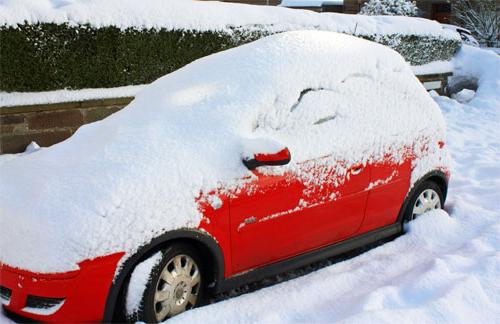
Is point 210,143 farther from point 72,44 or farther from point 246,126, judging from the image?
point 72,44

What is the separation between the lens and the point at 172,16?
24.6 feet

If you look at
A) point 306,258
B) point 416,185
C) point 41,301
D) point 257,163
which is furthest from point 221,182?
point 416,185

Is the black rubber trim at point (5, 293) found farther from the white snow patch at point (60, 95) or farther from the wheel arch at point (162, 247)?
the white snow patch at point (60, 95)

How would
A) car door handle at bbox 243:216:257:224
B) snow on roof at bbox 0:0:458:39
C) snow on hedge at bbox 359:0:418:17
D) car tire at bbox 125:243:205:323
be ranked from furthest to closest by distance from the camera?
snow on hedge at bbox 359:0:418:17 → snow on roof at bbox 0:0:458:39 → car door handle at bbox 243:216:257:224 → car tire at bbox 125:243:205:323

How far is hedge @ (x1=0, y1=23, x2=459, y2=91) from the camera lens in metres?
6.31

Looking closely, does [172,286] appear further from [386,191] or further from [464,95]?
[464,95]

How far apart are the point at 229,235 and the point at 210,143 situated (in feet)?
1.91

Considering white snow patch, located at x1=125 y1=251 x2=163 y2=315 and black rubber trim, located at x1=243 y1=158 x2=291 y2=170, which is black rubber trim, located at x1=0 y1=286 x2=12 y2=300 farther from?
black rubber trim, located at x1=243 y1=158 x2=291 y2=170

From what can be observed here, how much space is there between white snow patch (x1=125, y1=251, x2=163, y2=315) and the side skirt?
1.77 feet

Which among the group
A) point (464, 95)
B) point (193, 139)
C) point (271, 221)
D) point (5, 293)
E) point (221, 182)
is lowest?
→ point (464, 95)

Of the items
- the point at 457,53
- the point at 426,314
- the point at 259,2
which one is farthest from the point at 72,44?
the point at 259,2

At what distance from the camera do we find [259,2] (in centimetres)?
1934

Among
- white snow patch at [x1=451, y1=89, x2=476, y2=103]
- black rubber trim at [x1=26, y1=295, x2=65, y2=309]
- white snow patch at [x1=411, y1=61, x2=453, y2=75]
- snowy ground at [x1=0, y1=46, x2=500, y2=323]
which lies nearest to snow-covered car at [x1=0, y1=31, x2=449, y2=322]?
black rubber trim at [x1=26, y1=295, x2=65, y2=309]

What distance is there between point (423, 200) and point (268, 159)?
1.93 m
